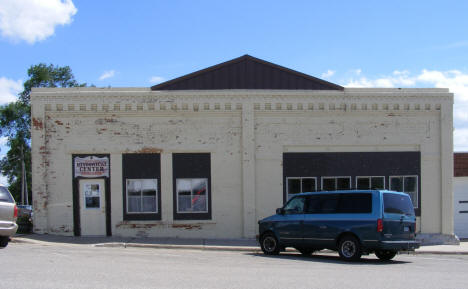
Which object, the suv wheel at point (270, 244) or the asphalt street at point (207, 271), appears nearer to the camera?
the asphalt street at point (207, 271)

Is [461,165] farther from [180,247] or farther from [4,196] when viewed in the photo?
[4,196]

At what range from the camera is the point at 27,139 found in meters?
49.4

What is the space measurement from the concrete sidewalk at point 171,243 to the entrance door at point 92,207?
22.5 inches

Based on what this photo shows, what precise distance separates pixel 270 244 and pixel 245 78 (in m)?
6.93

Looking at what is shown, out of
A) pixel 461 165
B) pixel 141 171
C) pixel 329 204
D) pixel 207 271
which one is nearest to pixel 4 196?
pixel 141 171

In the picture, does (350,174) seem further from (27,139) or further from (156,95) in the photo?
(27,139)

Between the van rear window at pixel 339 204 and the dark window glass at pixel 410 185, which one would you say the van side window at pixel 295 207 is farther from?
the dark window glass at pixel 410 185

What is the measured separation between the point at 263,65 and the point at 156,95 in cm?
418

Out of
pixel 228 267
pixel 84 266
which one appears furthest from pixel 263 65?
pixel 84 266

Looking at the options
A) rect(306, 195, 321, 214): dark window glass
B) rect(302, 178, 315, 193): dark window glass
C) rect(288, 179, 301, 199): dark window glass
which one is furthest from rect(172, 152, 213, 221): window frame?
rect(306, 195, 321, 214): dark window glass

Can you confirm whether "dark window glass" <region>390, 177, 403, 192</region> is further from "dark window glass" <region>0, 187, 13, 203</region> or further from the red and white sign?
"dark window glass" <region>0, 187, 13, 203</region>

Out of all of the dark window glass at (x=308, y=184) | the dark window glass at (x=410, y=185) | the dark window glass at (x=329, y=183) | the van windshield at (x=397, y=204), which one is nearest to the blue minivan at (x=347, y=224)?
the van windshield at (x=397, y=204)

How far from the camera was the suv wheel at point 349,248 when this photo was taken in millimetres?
13781

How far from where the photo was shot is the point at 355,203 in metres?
A: 14.1
